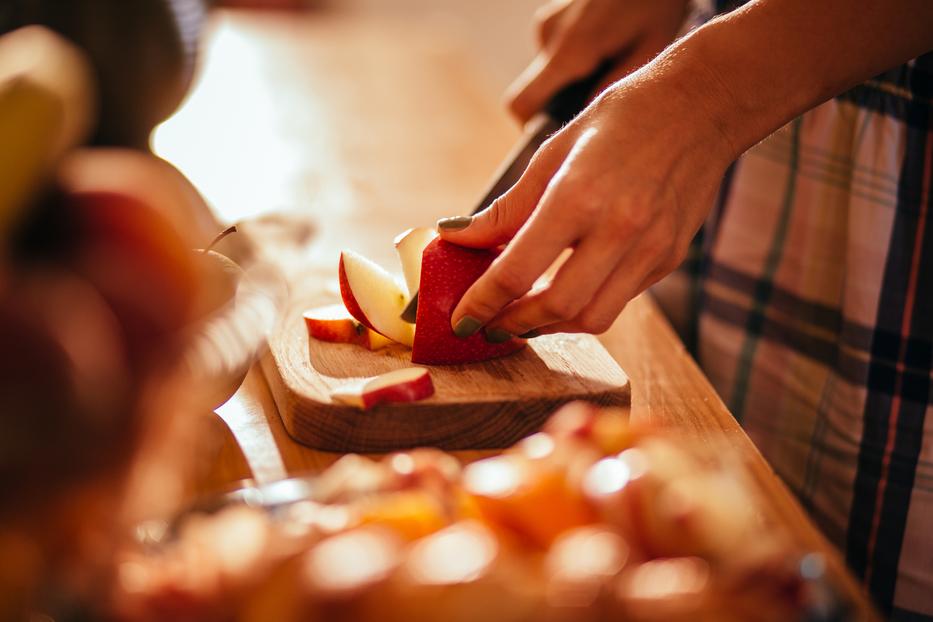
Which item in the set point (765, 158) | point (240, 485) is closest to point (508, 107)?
point (765, 158)

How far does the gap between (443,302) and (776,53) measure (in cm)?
38

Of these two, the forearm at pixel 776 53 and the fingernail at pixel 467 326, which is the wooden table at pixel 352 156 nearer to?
the fingernail at pixel 467 326

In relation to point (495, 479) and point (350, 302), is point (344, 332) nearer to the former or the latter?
point (350, 302)

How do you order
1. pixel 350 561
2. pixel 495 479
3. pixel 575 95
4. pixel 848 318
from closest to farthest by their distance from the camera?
pixel 350 561
pixel 495 479
pixel 848 318
pixel 575 95

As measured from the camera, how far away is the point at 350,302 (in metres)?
0.99

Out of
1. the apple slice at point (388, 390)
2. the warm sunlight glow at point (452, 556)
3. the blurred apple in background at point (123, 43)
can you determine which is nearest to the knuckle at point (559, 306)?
the apple slice at point (388, 390)

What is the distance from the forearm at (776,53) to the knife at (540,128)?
24 centimetres

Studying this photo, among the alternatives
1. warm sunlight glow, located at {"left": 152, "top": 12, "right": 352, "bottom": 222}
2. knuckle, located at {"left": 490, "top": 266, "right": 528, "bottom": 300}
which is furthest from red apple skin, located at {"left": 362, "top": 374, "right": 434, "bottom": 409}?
warm sunlight glow, located at {"left": 152, "top": 12, "right": 352, "bottom": 222}

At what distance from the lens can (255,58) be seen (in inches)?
97.7

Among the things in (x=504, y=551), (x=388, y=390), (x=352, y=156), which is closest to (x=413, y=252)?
(x=388, y=390)

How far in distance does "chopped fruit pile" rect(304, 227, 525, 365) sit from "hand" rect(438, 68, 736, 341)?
35 mm

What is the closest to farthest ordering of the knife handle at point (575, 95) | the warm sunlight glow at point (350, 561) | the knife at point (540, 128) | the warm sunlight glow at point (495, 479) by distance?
the warm sunlight glow at point (350, 561)
the warm sunlight glow at point (495, 479)
the knife at point (540, 128)
the knife handle at point (575, 95)

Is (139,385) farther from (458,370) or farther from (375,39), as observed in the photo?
(375,39)

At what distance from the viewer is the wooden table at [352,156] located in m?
0.87
